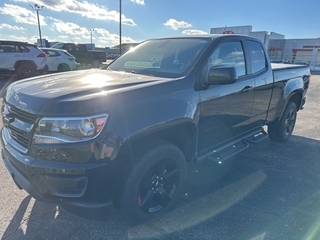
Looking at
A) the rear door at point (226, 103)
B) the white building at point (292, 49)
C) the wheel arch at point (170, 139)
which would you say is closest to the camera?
the wheel arch at point (170, 139)

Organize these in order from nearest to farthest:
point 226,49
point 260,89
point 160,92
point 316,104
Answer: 1. point 160,92
2. point 226,49
3. point 260,89
4. point 316,104

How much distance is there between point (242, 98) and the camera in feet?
11.3

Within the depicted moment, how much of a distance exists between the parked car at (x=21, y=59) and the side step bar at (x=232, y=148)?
36.1 ft

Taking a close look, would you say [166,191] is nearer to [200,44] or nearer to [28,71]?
[200,44]

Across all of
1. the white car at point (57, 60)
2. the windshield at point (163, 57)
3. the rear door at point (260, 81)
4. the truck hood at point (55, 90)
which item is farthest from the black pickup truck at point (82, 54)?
the truck hood at point (55, 90)

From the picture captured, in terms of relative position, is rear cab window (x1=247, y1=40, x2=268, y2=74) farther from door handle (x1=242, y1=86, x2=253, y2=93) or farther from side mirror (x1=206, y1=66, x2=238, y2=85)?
side mirror (x1=206, y1=66, x2=238, y2=85)

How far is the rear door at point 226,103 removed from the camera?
2902 millimetres

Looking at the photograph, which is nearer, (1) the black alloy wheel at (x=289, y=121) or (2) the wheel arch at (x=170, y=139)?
(2) the wheel arch at (x=170, y=139)

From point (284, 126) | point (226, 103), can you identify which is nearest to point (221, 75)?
point (226, 103)

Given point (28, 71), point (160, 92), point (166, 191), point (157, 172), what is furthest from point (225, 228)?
point (28, 71)

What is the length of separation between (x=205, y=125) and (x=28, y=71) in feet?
37.5

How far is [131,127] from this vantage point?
209 cm

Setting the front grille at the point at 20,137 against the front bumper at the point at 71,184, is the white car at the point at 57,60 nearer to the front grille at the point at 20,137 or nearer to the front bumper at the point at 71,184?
the front grille at the point at 20,137

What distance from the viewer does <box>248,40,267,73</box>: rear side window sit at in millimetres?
3854
